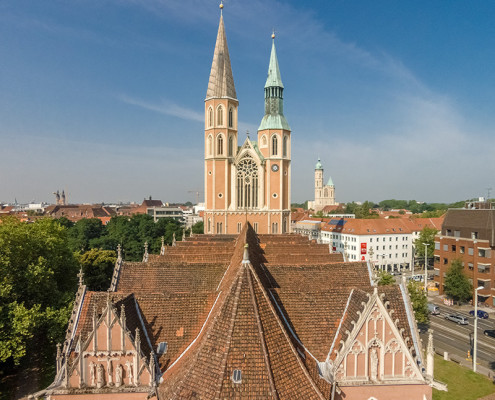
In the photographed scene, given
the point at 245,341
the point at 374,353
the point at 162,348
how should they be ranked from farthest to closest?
the point at 162,348, the point at 374,353, the point at 245,341

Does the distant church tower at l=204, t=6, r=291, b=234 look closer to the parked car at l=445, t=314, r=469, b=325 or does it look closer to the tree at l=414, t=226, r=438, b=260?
the parked car at l=445, t=314, r=469, b=325

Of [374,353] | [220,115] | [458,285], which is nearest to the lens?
[374,353]

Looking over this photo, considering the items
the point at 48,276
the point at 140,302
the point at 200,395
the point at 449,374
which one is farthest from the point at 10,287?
the point at 449,374

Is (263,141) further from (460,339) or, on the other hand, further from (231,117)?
(460,339)

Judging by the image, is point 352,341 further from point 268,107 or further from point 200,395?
point 268,107

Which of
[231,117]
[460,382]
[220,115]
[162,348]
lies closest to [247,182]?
[231,117]

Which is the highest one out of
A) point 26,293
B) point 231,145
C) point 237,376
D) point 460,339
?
point 231,145
